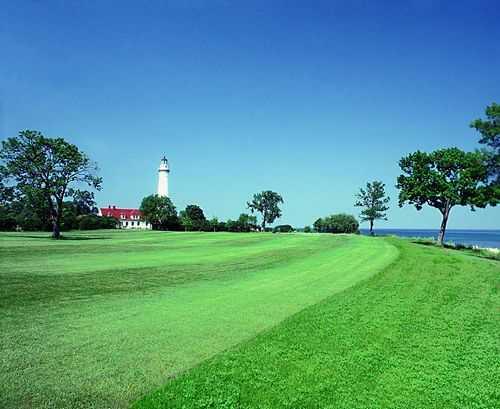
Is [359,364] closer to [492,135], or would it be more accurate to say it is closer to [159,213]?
[492,135]

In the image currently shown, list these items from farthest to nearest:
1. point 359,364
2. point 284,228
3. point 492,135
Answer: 1. point 284,228
2. point 492,135
3. point 359,364

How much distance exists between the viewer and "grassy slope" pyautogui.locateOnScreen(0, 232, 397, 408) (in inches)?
229

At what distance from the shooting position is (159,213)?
114 m

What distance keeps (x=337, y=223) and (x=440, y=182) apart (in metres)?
67.1

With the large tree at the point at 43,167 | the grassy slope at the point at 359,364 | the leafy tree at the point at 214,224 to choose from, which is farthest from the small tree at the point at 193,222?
the grassy slope at the point at 359,364

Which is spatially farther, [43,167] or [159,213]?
[159,213]

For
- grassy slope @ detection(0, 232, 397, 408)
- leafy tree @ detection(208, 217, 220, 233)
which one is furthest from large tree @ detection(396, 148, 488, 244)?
leafy tree @ detection(208, 217, 220, 233)

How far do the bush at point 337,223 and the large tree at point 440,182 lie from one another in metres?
60.4

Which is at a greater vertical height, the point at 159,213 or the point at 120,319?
the point at 159,213

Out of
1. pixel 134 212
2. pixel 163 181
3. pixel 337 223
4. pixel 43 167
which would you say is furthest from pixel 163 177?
pixel 43 167

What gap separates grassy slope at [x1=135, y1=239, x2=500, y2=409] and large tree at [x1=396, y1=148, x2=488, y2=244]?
4012cm

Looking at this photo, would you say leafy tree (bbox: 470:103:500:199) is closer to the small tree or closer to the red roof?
the small tree

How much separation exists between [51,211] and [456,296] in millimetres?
46348

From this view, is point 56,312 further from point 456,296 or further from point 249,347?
point 456,296
